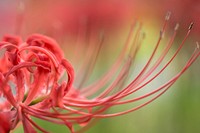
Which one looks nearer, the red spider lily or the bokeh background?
the red spider lily

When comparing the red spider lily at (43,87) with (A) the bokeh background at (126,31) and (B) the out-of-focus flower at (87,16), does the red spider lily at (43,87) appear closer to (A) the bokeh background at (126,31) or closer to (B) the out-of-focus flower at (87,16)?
(A) the bokeh background at (126,31)

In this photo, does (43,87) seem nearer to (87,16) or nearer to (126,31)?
(87,16)

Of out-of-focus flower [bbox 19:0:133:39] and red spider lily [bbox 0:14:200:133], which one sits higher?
out-of-focus flower [bbox 19:0:133:39]

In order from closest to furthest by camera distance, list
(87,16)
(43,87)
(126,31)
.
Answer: (43,87) < (87,16) < (126,31)

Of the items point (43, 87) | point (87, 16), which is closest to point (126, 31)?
point (87, 16)

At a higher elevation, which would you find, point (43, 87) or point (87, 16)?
point (87, 16)

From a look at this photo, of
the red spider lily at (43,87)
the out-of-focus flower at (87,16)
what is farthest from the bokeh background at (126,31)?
the red spider lily at (43,87)

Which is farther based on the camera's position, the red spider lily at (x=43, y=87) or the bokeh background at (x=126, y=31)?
the bokeh background at (x=126, y=31)

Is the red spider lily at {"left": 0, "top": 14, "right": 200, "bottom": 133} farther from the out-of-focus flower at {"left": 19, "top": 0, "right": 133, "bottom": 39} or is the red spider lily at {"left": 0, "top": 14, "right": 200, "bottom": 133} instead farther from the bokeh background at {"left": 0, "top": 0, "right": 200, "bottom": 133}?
the out-of-focus flower at {"left": 19, "top": 0, "right": 133, "bottom": 39}

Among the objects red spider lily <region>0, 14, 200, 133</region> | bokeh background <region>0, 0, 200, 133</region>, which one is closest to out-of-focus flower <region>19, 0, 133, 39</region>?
bokeh background <region>0, 0, 200, 133</region>
